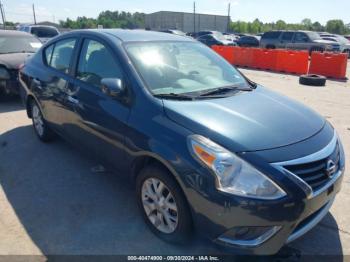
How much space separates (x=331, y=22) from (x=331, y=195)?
3478 inches

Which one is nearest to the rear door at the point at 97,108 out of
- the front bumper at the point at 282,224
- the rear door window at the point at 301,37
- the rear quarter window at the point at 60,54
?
the rear quarter window at the point at 60,54

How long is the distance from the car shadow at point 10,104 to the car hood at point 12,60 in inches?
33.5

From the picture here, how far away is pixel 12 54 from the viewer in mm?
7805

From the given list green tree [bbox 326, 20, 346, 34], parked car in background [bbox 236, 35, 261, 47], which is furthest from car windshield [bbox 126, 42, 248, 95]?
green tree [bbox 326, 20, 346, 34]

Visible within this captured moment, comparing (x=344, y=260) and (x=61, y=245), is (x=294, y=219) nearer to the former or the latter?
(x=344, y=260)

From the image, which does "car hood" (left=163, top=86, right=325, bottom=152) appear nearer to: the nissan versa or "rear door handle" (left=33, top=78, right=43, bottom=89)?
the nissan versa

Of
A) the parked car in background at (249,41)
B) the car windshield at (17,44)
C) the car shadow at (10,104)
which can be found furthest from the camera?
the parked car in background at (249,41)

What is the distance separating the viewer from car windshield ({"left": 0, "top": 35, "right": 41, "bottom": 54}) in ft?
26.4

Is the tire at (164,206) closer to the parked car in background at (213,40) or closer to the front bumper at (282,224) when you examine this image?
the front bumper at (282,224)

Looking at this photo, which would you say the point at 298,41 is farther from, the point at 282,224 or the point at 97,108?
the point at 282,224

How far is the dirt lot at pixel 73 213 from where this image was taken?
9.30 feet

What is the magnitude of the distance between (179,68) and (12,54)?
5.91 m

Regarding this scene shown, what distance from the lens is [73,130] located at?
12.8 feet

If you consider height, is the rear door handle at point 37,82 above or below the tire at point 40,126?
above
